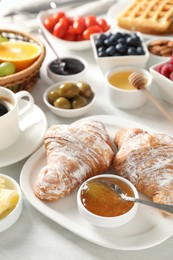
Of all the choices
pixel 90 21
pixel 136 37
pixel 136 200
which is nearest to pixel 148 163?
pixel 136 200

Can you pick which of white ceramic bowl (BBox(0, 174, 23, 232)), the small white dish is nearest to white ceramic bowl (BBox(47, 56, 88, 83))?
the small white dish

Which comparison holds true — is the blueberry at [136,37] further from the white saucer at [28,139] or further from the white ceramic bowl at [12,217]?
the white ceramic bowl at [12,217]

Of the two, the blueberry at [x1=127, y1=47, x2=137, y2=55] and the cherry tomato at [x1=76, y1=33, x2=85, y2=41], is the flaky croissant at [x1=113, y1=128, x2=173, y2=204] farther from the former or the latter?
the cherry tomato at [x1=76, y1=33, x2=85, y2=41]

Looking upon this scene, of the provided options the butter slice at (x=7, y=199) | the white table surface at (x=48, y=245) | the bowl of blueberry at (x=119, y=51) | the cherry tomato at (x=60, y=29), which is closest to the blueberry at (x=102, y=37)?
the bowl of blueberry at (x=119, y=51)

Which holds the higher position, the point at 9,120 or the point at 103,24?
the point at 9,120

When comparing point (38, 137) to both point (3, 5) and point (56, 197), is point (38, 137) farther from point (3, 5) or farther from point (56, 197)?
point (3, 5)

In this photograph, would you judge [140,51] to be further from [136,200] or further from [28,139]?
[136,200]

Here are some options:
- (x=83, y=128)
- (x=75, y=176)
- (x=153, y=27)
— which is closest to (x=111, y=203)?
(x=75, y=176)
